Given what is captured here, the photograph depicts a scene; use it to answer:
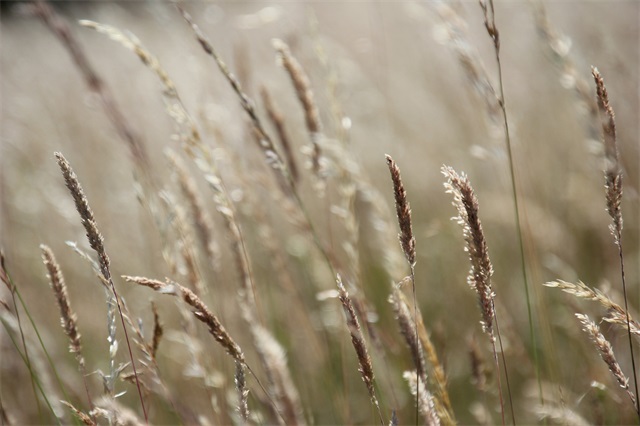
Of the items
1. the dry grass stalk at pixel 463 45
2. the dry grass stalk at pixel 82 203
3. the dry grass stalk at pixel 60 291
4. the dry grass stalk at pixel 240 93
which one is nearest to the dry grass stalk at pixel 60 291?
the dry grass stalk at pixel 60 291

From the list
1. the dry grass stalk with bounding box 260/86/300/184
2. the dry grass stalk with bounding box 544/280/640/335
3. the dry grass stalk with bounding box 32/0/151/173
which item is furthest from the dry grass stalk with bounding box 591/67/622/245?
the dry grass stalk with bounding box 32/0/151/173

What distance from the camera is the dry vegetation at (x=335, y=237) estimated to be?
1.12 metres

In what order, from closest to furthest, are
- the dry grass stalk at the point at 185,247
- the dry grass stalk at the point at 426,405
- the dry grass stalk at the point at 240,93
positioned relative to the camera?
the dry grass stalk at the point at 426,405 < the dry grass stalk at the point at 240,93 < the dry grass stalk at the point at 185,247

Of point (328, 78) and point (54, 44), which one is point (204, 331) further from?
point (54, 44)

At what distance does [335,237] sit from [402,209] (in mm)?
3069

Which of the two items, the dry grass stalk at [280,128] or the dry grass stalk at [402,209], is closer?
the dry grass stalk at [402,209]

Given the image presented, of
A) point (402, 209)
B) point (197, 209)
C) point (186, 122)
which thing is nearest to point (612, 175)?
point (402, 209)

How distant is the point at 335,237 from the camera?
157 inches

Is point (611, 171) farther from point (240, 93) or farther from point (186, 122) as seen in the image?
point (186, 122)

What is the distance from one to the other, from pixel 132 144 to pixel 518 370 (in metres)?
1.73

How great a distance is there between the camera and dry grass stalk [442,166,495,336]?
91 cm

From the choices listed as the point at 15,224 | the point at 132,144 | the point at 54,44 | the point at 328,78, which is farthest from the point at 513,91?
the point at 54,44

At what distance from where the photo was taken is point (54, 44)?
7.43m

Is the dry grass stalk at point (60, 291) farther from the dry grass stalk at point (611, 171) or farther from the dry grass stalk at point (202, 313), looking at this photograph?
the dry grass stalk at point (611, 171)
